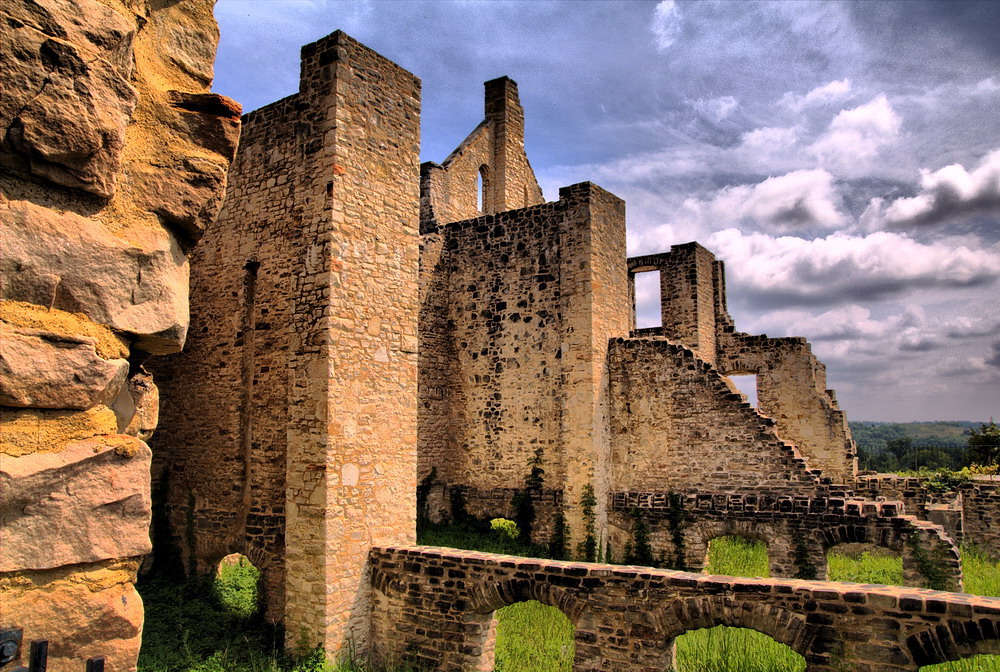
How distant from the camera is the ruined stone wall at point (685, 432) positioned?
12.9 meters

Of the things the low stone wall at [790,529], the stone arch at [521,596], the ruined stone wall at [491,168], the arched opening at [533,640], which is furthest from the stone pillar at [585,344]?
the stone arch at [521,596]

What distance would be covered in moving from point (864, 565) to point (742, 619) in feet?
30.9

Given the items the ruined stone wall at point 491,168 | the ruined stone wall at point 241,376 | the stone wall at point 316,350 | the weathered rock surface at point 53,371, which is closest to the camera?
the weathered rock surface at point 53,371

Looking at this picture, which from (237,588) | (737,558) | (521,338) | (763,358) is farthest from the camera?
(763,358)

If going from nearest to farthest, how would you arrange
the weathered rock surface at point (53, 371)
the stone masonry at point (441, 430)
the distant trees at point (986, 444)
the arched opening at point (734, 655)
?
the weathered rock surface at point (53, 371), the stone masonry at point (441, 430), the arched opening at point (734, 655), the distant trees at point (986, 444)

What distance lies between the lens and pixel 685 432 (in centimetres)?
1374

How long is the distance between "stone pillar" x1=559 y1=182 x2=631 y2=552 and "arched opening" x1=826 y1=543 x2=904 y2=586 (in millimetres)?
4451

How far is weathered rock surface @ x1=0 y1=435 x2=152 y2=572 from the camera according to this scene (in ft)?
6.62

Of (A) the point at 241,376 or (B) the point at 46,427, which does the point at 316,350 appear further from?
(B) the point at 46,427

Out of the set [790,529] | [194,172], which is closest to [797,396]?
[790,529]

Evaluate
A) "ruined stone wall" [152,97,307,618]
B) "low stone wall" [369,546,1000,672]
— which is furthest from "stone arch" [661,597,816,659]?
"ruined stone wall" [152,97,307,618]

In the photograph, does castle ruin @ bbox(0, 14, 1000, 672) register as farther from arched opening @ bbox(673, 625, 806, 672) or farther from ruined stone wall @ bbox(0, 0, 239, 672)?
arched opening @ bbox(673, 625, 806, 672)

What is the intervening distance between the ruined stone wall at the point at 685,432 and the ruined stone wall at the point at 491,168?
621 centimetres

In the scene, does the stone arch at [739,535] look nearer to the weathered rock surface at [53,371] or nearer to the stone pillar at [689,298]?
the stone pillar at [689,298]
